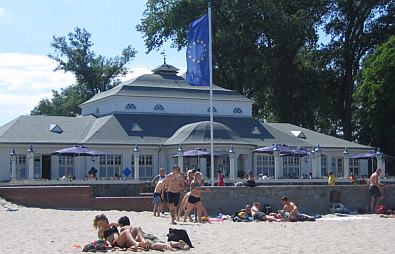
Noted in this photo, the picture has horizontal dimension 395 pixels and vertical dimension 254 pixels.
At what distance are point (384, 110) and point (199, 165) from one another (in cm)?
1946

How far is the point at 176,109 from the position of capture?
1849 inches

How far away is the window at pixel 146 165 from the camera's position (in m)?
42.4

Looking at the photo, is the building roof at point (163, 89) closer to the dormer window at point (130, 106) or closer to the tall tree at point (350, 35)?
the dormer window at point (130, 106)

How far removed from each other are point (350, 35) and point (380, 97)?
10.1 metres

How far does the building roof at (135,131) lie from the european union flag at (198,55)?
14681 mm

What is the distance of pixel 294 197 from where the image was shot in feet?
82.6

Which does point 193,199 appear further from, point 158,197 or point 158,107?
point 158,107

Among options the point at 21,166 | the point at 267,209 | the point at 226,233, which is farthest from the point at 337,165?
the point at 226,233

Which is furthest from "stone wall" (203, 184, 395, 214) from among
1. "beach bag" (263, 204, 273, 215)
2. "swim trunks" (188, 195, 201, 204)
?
"swim trunks" (188, 195, 201, 204)

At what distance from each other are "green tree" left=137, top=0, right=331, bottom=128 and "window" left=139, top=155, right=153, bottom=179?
17830 mm

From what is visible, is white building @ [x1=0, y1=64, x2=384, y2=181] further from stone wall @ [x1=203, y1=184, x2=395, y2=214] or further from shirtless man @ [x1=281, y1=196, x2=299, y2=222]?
shirtless man @ [x1=281, y1=196, x2=299, y2=222]

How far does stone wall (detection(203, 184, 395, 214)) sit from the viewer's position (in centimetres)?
2398

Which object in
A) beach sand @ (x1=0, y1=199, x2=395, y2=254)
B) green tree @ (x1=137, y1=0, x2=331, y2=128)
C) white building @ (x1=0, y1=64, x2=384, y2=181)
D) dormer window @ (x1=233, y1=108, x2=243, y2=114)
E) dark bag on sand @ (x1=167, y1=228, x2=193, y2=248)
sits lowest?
beach sand @ (x1=0, y1=199, x2=395, y2=254)

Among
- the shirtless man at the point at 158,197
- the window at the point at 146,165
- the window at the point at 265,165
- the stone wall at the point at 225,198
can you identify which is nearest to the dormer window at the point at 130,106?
the window at the point at 146,165
